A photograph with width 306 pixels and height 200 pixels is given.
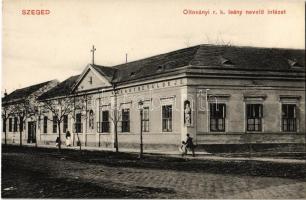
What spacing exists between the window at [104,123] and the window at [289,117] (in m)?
10.0

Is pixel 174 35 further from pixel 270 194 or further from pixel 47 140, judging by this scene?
pixel 47 140

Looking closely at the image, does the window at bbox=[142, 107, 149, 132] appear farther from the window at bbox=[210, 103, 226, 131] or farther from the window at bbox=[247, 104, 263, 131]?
the window at bbox=[247, 104, 263, 131]

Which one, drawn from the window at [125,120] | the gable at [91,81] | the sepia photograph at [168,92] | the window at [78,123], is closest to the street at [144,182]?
the sepia photograph at [168,92]

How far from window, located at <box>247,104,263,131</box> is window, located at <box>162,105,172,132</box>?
11.7 feet

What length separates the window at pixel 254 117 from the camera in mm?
22620

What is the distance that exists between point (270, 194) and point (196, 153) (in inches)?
426

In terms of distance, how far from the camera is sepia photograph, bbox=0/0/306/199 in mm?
12703

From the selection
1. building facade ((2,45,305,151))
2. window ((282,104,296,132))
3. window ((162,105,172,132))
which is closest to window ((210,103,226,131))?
building facade ((2,45,305,151))

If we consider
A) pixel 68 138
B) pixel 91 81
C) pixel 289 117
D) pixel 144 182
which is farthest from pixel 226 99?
pixel 68 138

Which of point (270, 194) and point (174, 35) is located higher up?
point (174, 35)

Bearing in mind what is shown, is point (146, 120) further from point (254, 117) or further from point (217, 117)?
point (254, 117)

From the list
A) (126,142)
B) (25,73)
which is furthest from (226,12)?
(126,142)

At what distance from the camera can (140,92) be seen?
2534 cm

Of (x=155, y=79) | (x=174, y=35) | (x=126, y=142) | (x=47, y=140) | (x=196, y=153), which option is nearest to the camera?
(x=174, y=35)
